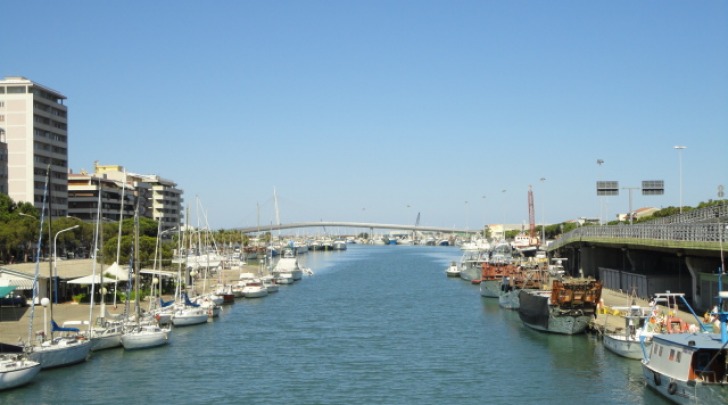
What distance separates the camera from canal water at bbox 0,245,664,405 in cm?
3647

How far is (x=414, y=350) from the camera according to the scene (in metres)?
48.8

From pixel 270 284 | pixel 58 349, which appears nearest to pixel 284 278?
pixel 270 284

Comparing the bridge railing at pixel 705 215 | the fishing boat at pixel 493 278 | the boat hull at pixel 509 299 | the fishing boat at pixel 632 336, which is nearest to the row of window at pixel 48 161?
the fishing boat at pixel 493 278

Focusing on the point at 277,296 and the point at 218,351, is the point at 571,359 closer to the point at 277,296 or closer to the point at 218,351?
the point at 218,351

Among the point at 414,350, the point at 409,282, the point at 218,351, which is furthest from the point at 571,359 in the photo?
the point at 409,282

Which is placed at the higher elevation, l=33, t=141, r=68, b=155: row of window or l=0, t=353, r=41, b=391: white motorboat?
l=33, t=141, r=68, b=155: row of window

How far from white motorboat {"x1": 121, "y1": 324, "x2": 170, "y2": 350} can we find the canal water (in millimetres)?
533

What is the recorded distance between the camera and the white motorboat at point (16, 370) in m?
35.6

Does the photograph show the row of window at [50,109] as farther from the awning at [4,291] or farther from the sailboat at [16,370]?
the sailboat at [16,370]

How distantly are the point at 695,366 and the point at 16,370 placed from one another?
28.5m

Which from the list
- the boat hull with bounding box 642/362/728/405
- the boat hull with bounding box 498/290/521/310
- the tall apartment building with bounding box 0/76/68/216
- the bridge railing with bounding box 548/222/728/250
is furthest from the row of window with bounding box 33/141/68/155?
the boat hull with bounding box 642/362/728/405

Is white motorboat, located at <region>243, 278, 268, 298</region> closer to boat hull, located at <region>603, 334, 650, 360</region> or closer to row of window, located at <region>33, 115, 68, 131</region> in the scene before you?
boat hull, located at <region>603, 334, 650, 360</region>

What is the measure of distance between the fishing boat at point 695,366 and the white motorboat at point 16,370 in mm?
27695

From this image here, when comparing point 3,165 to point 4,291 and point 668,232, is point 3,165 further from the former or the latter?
point 668,232
